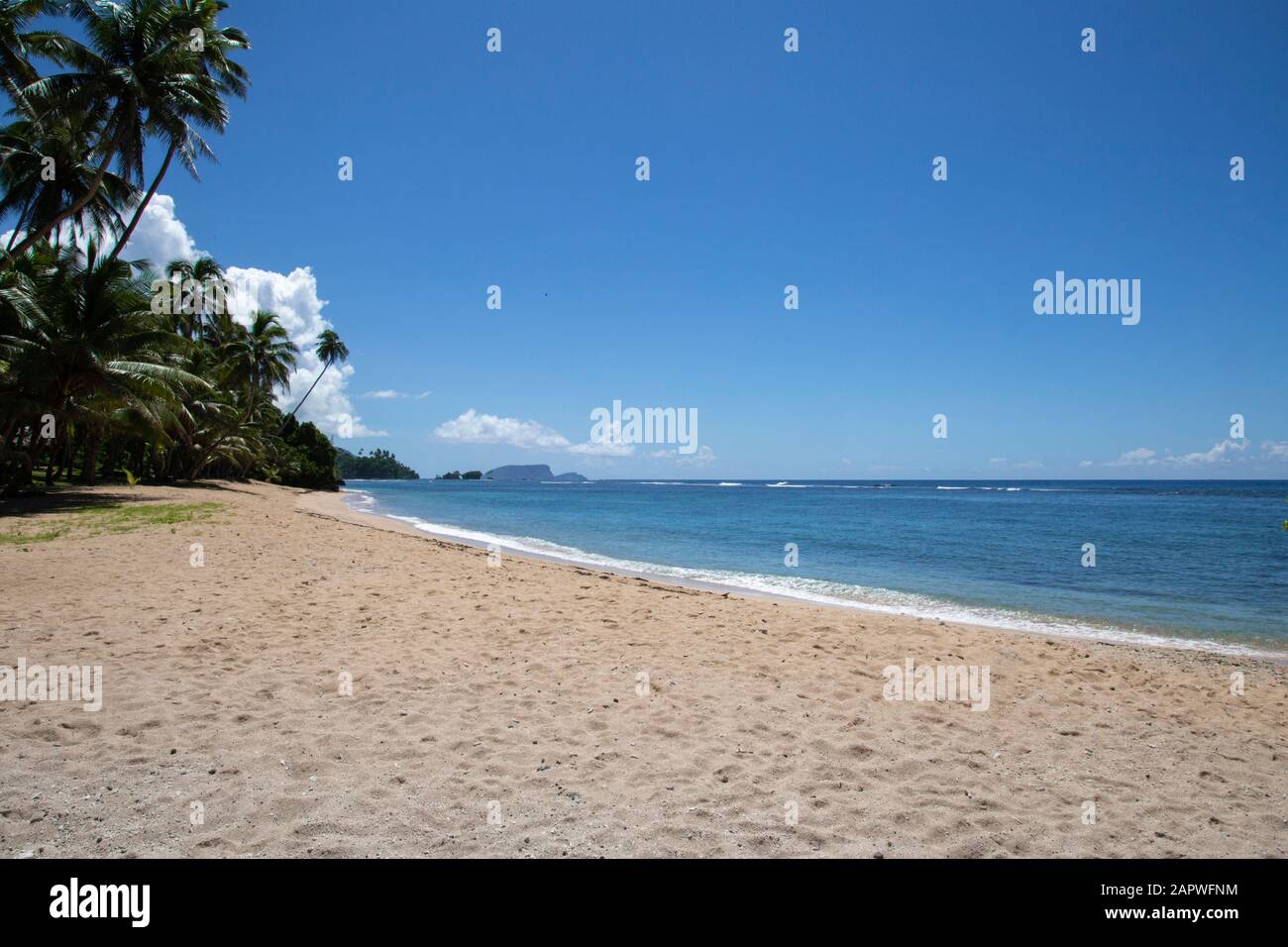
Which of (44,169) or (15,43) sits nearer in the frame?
(15,43)

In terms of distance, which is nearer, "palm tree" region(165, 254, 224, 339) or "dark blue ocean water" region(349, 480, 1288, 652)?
"dark blue ocean water" region(349, 480, 1288, 652)

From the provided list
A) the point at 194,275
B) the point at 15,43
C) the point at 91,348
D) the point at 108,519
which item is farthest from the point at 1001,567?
the point at 194,275

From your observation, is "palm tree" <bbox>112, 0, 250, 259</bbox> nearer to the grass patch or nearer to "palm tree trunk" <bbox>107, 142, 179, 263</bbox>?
"palm tree trunk" <bbox>107, 142, 179, 263</bbox>

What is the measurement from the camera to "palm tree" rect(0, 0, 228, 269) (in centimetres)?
1930

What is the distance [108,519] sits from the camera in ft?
53.1

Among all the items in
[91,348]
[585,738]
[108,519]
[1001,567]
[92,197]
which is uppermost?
[92,197]

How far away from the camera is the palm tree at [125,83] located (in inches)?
760

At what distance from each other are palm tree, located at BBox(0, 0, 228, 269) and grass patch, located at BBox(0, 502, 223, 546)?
8435 mm

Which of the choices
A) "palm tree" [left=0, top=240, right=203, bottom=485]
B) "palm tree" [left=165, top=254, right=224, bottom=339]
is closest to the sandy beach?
"palm tree" [left=0, top=240, right=203, bottom=485]

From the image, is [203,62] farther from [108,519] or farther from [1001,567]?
[1001,567]

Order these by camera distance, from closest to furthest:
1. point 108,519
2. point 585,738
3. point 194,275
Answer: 1. point 585,738
2. point 108,519
3. point 194,275

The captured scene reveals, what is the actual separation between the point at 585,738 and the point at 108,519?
17390mm
